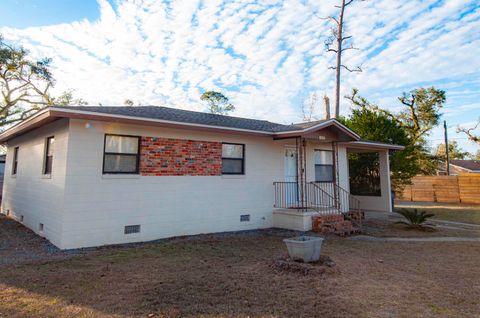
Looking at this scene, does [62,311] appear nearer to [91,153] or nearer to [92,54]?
[91,153]

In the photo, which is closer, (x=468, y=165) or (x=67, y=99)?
(x=67, y=99)

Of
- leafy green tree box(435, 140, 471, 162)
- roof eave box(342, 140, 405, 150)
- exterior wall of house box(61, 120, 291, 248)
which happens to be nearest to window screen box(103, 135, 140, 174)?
exterior wall of house box(61, 120, 291, 248)

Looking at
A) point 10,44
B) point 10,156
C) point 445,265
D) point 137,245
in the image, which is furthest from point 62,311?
point 10,44

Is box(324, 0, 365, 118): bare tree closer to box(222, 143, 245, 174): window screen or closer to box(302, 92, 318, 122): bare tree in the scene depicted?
box(302, 92, 318, 122): bare tree

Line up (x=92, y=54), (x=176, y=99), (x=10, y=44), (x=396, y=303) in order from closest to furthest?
1. (x=396, y=303)
2. (x=92, y=54)
3. (x=10, y=44)
4. (x=176, y=99)

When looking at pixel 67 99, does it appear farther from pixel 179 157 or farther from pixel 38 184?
pixel 179 157

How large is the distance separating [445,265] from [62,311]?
6.35 m

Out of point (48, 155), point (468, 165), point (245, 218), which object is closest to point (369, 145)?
point (245, 218)

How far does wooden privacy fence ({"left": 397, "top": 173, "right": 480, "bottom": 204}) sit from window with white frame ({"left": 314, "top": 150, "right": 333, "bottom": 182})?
13.2 m

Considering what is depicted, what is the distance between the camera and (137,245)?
697cm

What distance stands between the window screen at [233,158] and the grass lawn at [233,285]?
10.5ft

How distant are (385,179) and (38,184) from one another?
13609 millimetres

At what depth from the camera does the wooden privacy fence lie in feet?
61.8

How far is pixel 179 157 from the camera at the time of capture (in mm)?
8141
